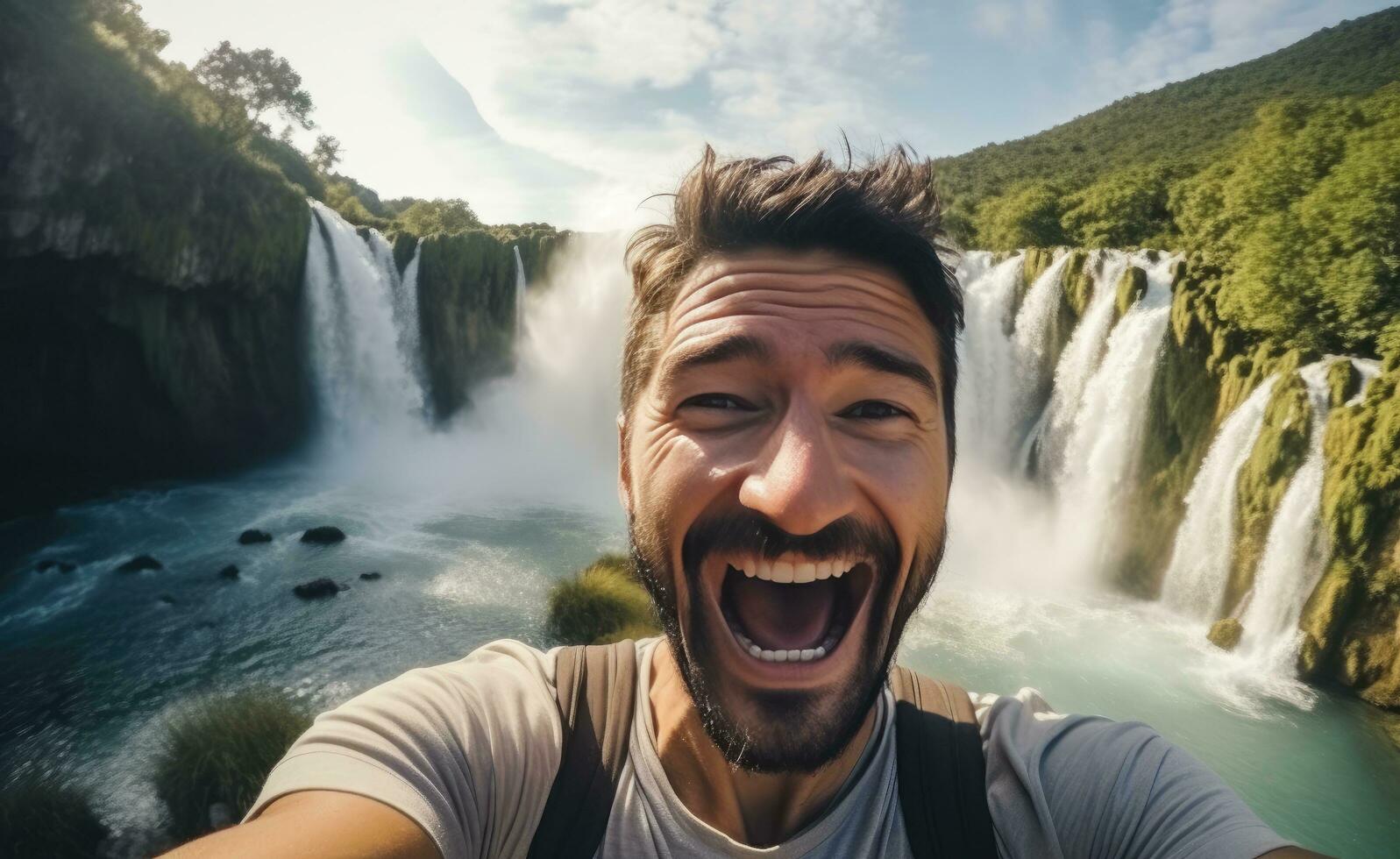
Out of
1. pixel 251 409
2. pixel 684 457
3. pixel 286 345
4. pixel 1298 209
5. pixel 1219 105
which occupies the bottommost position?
pixel 251 409

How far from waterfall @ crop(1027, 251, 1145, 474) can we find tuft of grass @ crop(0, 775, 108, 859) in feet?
57.5

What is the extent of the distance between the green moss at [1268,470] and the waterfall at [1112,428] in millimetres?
2435

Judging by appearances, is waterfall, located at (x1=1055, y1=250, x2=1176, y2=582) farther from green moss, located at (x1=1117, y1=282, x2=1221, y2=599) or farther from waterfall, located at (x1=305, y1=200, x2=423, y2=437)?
waterfall, located at (x1=305, y1=200, x2=423, y2=437)

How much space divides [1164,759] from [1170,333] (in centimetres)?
1520

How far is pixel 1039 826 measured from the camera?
4.79 ft

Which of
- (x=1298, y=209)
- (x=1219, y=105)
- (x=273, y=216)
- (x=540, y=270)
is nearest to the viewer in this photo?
(x=1298, y=209)

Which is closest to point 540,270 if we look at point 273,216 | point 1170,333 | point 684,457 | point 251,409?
point 273,216

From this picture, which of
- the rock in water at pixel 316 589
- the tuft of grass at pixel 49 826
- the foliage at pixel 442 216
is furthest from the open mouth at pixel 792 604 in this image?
the foliage at pixel 442 216

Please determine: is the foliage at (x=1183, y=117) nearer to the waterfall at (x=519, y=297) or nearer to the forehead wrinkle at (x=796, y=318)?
the waterfall at (x=519, y=297)

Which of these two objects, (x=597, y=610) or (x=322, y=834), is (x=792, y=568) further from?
(x=597, y=610)

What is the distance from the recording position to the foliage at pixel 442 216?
4016 centimetres

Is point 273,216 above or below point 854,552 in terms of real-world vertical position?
above

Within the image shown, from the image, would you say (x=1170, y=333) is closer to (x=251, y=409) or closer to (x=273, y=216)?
(x=273, y=216)

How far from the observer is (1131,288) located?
14.1m
